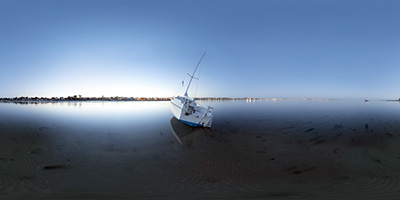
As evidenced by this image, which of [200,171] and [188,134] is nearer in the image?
[200,171]

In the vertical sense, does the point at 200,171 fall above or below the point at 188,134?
above

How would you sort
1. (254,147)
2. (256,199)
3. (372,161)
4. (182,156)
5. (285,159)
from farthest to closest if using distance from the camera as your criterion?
1. (254,147)
2. (182,156)
3. (285,159)
4. (372,161)
5. (256,199)

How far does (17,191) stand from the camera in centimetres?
581

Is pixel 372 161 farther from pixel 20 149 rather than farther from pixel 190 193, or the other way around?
pixel 20 149

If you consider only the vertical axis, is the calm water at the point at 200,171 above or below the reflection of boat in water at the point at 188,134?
above

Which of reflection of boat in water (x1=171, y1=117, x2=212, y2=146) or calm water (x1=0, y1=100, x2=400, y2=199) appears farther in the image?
reflection of boat in water (x1=171, y1=117, x2=212, y2=146)

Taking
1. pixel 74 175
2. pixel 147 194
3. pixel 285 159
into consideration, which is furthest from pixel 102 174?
pixel 285 159

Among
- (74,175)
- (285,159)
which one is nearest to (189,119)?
(285,159)

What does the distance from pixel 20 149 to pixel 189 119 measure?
15.9 meters

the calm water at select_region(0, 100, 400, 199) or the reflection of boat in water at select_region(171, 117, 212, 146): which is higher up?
the calm water at select_region(0, 100, 400, 199)

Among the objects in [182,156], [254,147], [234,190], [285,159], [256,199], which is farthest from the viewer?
[254,147]

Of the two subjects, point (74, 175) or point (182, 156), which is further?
point (182, 156)

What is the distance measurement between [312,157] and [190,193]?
30.5 feet

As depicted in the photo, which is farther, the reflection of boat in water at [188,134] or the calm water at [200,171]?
the reflection of boat in water at [188,134]
